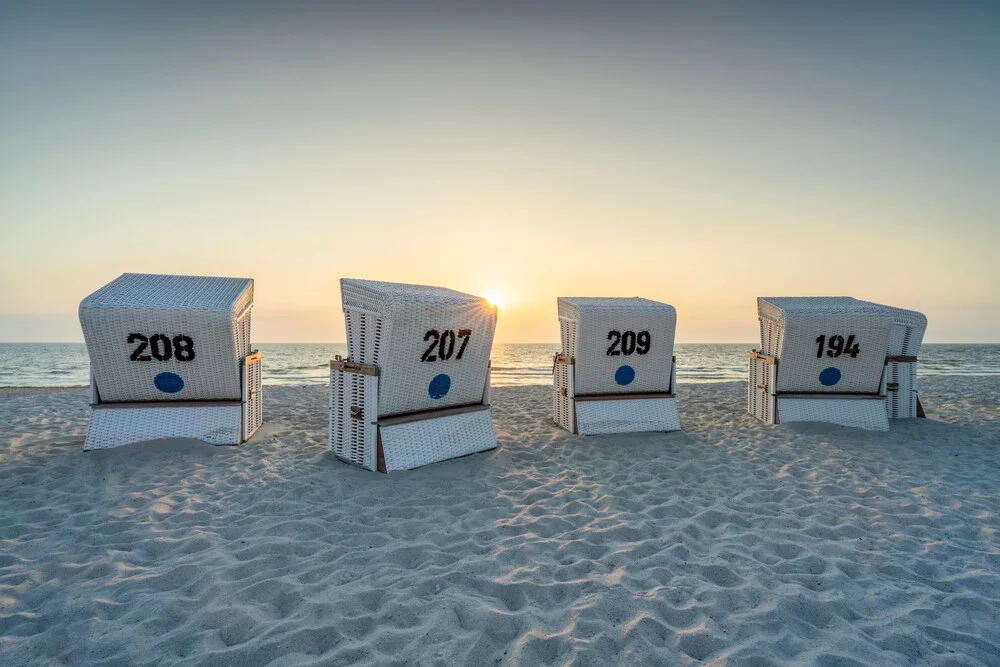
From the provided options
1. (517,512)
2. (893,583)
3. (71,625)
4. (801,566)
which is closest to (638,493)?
(517,512)

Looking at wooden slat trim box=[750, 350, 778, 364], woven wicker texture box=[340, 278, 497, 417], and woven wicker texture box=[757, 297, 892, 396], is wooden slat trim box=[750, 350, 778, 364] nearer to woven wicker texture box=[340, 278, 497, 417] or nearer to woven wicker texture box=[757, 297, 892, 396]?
woven wicker texture box=[757, 297, 892, 396]

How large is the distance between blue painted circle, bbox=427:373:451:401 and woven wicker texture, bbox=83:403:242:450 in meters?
2.74

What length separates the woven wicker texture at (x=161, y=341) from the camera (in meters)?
5.96

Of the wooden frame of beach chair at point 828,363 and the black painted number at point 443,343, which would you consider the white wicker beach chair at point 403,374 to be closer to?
the black painted number at point 443,343

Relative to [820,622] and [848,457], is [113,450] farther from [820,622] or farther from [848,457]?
[848,457]

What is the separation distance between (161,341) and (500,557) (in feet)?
16.8

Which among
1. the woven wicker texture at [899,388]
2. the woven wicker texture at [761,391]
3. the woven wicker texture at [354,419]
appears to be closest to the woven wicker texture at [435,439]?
the woven wicker texture at [354,419]

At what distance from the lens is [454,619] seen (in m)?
2.79

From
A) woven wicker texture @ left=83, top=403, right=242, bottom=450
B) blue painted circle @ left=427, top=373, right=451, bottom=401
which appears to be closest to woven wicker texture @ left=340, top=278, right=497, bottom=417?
blue painted circle @ left=427, top=373, right=451, bottom=401

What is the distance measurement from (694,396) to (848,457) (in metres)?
6.14

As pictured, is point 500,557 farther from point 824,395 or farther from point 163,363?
point 824,395

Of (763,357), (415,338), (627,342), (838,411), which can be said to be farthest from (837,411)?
(415,338)

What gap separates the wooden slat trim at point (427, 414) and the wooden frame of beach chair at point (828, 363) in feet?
16.4

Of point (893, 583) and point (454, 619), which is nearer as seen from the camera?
point (454, 619)
